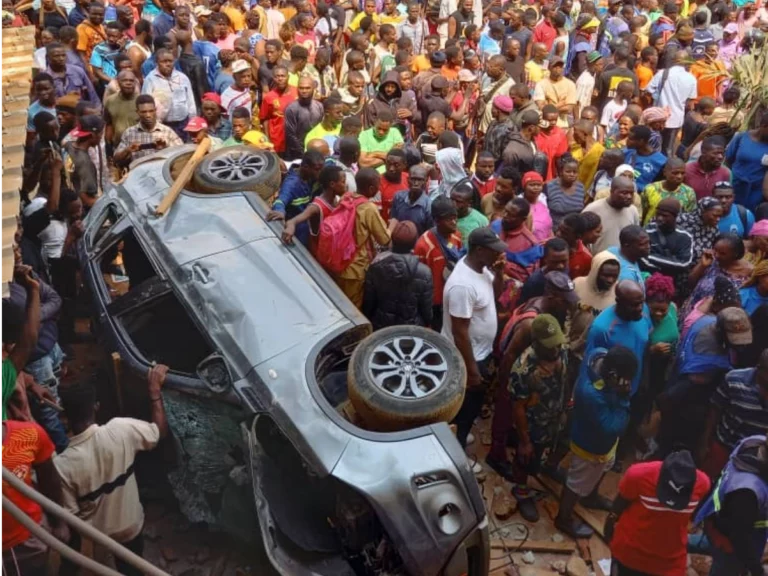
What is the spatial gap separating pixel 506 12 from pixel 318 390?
9942mm

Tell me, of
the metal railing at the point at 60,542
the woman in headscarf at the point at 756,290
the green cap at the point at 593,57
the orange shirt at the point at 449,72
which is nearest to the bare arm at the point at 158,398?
the metal railing at the point at 60,542

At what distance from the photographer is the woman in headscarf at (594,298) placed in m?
5.70

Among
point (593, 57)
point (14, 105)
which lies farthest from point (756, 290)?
point (593, 57)

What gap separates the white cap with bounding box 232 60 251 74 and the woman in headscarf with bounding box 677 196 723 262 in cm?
517

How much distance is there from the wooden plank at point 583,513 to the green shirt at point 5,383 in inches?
142

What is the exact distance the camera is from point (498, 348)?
19.4ft

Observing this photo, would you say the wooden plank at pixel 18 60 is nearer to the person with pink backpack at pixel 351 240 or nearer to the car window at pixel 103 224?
the car window at pixel 103 224

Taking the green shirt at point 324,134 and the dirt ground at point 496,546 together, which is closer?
the dirt ground at point 496,546

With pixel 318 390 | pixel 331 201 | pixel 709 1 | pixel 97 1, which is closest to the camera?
pixel 318 390

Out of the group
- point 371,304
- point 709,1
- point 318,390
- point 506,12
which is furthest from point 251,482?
point 709,1

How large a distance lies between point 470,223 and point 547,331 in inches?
69.9

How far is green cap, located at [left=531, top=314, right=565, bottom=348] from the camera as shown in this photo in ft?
16.5

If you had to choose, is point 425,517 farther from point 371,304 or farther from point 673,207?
point 673,207

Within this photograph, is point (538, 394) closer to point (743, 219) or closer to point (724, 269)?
point (724, 269)
